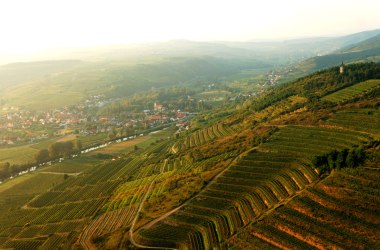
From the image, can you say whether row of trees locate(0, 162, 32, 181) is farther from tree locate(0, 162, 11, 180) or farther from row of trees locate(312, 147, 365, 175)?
row of trees locate(312, 147, 365, 175)

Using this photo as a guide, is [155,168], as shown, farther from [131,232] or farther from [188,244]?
[188,244]

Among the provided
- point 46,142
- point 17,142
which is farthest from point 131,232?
point 17,142

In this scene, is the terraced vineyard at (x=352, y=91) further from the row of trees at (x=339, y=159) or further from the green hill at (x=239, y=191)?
the row of trees at (x=339, y=159)

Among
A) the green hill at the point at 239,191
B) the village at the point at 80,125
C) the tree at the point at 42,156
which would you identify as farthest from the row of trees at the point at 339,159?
the village at the point at 80,125

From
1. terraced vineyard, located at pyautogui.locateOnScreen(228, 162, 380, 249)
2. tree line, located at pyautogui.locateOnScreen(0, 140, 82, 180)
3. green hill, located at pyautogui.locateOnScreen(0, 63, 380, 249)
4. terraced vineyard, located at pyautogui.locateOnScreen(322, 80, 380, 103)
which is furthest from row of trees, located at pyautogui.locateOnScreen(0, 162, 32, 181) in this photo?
terraced vineyard, located at pyautogui.locateOnScreen(322, 80, 380, 103)

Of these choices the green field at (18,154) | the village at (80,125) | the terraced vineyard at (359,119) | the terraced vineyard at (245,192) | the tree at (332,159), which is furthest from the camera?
the village at (80,125)

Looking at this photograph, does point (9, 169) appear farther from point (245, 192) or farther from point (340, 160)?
point (340, 160)
